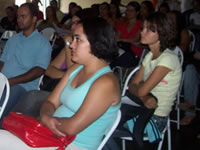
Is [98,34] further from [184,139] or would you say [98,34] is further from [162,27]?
[184,139]

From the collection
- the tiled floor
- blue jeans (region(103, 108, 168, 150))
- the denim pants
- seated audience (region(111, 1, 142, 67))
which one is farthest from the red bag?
seated audience (region(111, 1, 142, 67))

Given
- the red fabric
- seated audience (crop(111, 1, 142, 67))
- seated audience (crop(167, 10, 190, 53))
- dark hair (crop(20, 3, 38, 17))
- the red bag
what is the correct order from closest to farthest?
the red bag
dark hair (crop(20, 3, 38, 17))
seated audience (crop(167, 10, 190, 53))
seated audience (crop(111, 1, 142, 67))
the red fabric

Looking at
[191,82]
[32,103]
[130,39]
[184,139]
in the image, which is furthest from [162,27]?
[130,39]

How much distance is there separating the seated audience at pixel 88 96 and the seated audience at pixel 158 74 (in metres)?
0.47

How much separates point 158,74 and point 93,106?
82cm

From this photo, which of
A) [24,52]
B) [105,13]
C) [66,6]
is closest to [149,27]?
[24,52]

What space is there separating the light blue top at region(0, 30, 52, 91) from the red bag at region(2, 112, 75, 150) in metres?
1.09

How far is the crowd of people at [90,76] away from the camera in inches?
59.4

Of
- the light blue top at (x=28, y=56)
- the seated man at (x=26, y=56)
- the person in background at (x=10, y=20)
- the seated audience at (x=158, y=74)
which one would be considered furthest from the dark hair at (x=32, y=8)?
the person in background at (x=10, y=20)

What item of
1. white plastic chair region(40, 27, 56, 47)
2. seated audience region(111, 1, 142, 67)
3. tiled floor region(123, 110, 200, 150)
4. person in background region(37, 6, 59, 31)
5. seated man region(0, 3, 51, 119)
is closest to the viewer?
seated man region(0, 3, 51, 119)

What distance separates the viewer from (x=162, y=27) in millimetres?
2271

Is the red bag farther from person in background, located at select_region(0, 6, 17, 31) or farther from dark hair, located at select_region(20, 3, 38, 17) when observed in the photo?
person in background, located at select_region(0, 6, 17, 31)

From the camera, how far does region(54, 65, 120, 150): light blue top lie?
153 cm

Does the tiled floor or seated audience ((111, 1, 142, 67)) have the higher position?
seated audience ((111, 1, 142, 67))
